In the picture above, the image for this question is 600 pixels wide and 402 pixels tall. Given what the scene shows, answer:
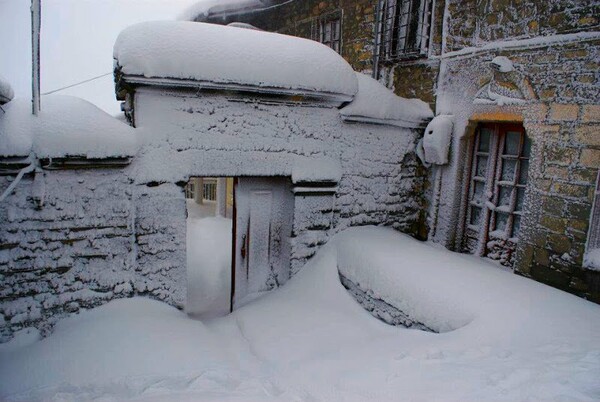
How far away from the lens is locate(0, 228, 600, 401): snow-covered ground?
2.36 m

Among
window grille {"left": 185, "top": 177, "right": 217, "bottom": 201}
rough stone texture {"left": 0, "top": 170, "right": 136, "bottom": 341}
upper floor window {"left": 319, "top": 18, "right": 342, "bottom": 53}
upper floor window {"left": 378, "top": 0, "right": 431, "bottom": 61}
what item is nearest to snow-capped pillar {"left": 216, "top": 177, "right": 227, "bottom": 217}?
window grille {"left": 185, "top": 177, "right": 217, "bottom": 201}

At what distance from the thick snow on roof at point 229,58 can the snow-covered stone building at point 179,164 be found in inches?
0.5

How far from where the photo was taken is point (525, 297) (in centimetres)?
321

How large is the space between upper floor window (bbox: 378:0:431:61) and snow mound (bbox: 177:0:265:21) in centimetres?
398

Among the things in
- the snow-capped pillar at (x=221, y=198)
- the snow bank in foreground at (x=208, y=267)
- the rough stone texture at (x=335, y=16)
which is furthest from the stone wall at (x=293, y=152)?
the snow-capped pillar at (x=221, y=198)

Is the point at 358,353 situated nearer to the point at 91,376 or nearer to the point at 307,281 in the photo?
the point at 307,281

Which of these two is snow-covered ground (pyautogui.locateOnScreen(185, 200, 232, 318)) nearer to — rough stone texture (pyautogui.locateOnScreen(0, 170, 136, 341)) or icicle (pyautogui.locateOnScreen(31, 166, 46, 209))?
rough stone texture (pyautogui.locateOnScreen(0, 170, 136, 341))

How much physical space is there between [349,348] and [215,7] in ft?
29.4

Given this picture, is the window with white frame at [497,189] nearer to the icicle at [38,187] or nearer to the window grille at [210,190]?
the icicle at [38,187]

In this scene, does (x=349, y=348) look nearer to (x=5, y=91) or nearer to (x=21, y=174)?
(x=21, y=174)

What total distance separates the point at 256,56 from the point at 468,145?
274 centimetres

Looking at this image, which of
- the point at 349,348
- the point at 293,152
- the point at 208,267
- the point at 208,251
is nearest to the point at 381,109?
the point at 293,152

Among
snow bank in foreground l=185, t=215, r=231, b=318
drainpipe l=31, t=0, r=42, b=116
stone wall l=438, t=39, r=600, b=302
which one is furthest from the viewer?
snow bank in foreground l=185, t=215, r=231, b=318

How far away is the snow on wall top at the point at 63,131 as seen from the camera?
3072 millimetres
